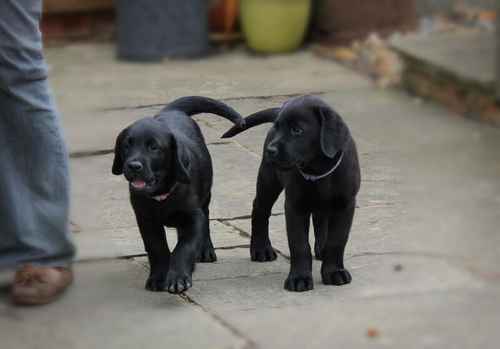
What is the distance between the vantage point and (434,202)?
11.2 ft

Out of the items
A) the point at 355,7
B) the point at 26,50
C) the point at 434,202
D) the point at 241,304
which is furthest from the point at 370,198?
the point at 355,7

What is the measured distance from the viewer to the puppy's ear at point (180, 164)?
11.0 feet

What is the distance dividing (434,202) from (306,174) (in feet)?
1.12

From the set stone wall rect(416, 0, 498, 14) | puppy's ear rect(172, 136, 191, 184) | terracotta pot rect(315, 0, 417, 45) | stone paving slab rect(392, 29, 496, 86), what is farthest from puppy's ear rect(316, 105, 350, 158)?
stone wall rect(416, 0, 498, 14)

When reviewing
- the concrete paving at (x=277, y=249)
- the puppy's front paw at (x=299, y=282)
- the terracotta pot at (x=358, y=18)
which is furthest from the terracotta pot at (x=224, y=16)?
the puppy's front paw at (x=299, y=282)

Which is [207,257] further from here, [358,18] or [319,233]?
[358,18]

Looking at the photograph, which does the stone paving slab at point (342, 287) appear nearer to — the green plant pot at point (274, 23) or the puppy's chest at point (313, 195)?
the puppy's chest at point (313, 195)

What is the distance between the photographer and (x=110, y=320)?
324 cm

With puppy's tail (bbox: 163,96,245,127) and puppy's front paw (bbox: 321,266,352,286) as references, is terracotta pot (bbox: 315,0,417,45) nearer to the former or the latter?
puppy's tail (bbox: 163,96,245,127)

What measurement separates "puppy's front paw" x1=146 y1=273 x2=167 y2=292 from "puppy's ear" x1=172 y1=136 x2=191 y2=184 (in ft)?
0.95

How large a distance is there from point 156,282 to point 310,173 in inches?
19.9

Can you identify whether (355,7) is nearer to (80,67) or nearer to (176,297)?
(80,67)

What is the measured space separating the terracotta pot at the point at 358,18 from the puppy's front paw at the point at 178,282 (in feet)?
12.9

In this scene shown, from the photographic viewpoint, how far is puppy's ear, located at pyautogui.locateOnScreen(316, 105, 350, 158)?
3314mm
